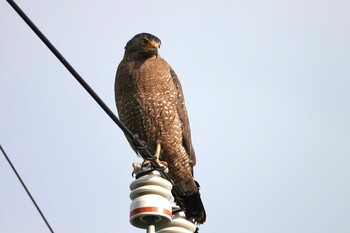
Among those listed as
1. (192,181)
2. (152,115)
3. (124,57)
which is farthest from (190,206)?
(124,57)

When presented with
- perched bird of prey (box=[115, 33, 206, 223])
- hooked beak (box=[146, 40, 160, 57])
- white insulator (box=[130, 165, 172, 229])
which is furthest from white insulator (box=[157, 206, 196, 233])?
hooked beak (box=[146, 40, 160, 57])

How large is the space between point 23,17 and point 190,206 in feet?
15.0

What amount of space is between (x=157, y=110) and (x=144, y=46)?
816mm

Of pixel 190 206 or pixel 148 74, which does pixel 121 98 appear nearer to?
pixel 148 74

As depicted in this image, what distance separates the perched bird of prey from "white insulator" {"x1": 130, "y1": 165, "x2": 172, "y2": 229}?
3054 millimetres

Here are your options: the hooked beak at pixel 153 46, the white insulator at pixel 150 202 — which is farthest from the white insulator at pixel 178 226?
the hooked beak at pixel 153 46

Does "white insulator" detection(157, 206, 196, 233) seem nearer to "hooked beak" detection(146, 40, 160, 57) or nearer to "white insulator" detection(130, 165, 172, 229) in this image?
"white insulator" detection(130, 165, 172, 229)

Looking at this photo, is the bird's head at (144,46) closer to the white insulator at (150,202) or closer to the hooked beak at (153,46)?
the hooked beak at (153,46)

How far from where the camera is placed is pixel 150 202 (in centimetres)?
589

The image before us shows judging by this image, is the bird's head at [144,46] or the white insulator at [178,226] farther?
the bird's head at [144,46]

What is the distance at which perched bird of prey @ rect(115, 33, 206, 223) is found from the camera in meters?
9.36

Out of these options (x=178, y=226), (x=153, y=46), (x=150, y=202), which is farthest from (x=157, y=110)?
(x=150, y=202)

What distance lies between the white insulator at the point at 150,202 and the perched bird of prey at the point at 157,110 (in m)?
3.05

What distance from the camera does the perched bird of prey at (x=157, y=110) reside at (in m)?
9.36
